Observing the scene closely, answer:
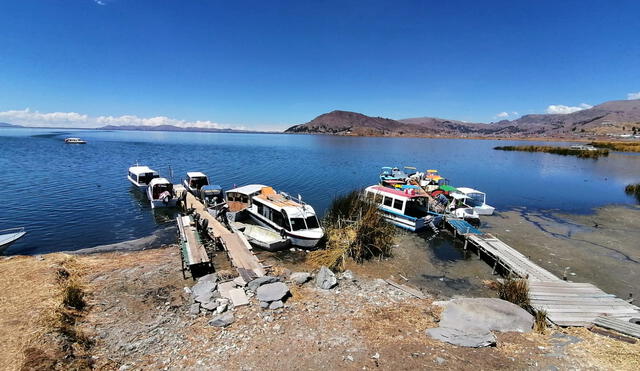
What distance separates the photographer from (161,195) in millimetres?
29125

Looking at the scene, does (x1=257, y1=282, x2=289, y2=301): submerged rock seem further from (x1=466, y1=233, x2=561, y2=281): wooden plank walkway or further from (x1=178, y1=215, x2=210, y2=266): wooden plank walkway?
(x1=466, y1=233, x2=561, y2=281): wooden plank walkway

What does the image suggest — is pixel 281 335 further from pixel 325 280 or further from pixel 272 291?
pixel 325 280

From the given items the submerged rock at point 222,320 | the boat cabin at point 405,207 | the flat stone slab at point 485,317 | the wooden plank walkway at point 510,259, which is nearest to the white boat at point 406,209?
the boat cabin at point 405,207

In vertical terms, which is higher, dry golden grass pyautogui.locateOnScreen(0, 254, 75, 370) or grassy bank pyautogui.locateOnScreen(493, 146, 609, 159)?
grassy bank pyautogui.locateOnScreen(493, 146, 609, 159)

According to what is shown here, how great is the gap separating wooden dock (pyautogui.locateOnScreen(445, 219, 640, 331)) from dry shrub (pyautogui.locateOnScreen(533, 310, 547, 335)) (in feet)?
1.42

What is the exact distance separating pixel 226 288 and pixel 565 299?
1499cm

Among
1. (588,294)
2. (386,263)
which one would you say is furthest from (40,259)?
(588,294)

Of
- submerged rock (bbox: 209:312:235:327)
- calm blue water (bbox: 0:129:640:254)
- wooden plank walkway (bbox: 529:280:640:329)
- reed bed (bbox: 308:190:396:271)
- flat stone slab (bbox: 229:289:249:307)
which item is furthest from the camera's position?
calm blue water (bbox: 0:129:640:254)

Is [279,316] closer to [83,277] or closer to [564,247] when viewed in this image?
[83,277]

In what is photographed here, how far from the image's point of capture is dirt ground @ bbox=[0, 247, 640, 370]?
834 centimetres

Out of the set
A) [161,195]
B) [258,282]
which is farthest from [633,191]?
[161,195]

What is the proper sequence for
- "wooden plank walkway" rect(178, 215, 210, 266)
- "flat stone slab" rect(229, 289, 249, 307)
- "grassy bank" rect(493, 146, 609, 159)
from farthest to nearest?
"grassy bank" rect(493, 146, 609, 159) → "wooden plank walkway" rect(178, 215, 210, 266) → "flat stone slab" rect(229, 289, 249, 307)

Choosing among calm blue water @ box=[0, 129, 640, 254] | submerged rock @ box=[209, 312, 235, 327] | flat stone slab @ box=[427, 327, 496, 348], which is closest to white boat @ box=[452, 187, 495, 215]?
calm blue water @ box=[0, 129, 640, 254]

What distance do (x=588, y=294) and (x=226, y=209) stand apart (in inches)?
919
